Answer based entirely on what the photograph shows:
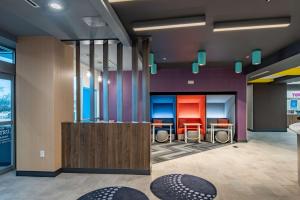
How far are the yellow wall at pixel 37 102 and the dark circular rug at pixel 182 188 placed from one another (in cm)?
217

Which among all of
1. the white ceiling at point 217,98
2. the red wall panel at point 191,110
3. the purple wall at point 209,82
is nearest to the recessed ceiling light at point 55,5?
the purple wall at point 209,82

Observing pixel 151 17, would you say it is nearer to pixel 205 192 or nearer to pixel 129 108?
pixel 205 192

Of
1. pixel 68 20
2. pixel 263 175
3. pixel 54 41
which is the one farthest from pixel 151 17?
pixel 263 175

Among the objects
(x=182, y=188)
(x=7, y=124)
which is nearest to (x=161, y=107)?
(x=182, y=188)

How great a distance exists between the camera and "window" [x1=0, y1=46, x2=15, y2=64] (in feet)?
13.9

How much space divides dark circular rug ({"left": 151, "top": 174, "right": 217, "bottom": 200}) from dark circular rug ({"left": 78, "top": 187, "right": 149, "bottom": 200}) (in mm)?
305

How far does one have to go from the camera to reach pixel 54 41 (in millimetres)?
4090

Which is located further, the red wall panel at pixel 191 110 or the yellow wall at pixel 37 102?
the red wall panel at pixel 191 110

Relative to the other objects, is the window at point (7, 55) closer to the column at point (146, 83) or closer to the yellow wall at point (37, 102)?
the yellow wall at point (37, 102)

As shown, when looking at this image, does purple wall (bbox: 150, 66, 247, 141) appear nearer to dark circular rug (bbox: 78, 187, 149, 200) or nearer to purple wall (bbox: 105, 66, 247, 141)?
purple wall (bbox: 105, 66, 247, 141)

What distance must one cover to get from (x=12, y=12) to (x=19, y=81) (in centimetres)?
157

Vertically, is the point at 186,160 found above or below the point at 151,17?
below

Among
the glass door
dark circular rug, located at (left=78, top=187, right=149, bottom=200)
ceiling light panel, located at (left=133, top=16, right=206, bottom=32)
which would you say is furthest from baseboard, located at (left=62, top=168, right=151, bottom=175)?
ceiling light panel, located at (left=133, top=16, right=206, bottom=32)

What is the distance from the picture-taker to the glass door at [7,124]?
4.30 m
